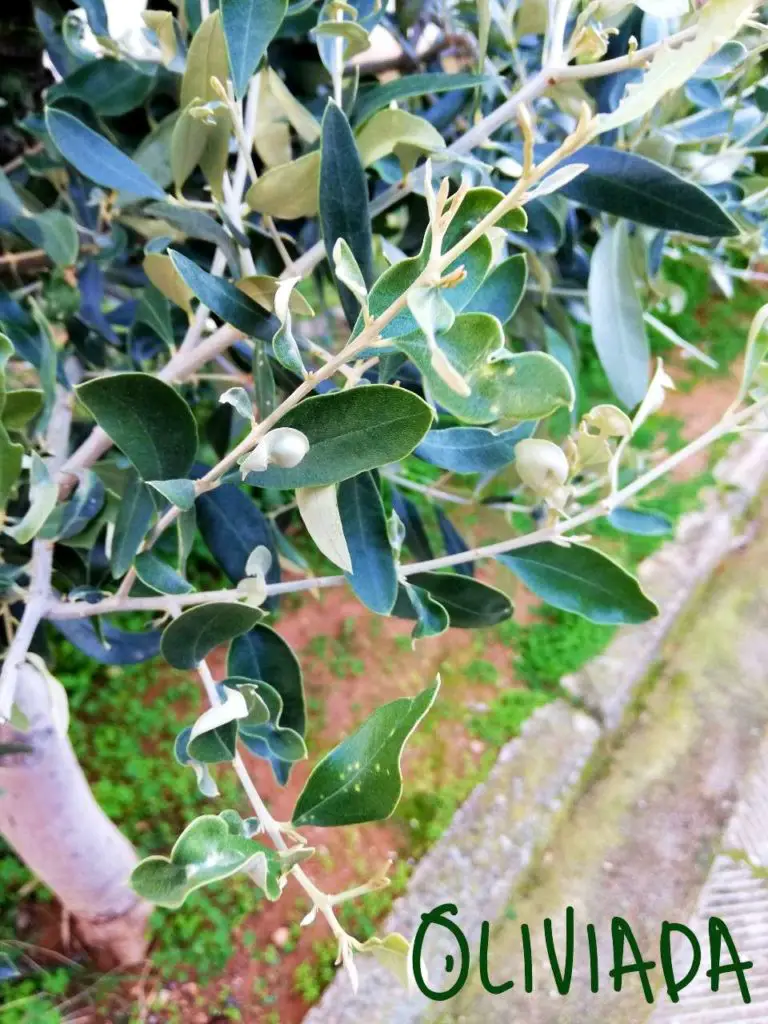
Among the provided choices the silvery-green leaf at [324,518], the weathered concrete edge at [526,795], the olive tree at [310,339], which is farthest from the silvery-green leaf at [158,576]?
the weathered concrete edge at [526,795]

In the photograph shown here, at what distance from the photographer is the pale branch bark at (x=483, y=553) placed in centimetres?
41

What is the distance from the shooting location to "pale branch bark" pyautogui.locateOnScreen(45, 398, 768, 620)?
1.34 ft

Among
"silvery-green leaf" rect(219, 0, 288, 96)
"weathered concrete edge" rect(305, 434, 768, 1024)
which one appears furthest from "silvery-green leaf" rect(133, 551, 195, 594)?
"weathered concrete edge" rect(305, 434, 768, 1024)

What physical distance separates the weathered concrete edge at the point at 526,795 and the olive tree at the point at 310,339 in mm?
440

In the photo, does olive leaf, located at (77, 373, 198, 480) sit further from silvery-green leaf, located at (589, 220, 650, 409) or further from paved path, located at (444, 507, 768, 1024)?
paved path, located at (444, 507, 768, 1024)

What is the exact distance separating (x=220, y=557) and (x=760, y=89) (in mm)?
504

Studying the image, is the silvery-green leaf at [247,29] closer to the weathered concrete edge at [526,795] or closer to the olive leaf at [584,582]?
the olive leaf at [584,582]

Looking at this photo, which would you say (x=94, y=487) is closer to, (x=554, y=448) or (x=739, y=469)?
(x=554, y=448)

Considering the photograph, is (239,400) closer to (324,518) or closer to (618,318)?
(324,518)

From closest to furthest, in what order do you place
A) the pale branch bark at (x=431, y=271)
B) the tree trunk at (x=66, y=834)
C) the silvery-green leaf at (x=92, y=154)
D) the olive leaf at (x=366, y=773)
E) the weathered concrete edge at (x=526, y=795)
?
the pale branch bark at (x=431, y=271) → the olive leaf at (x=366, y=773) → the silvery-green leaf at (x=92, y=154) → the tree trunk at (x=66, y=834) → the weathered concrete edge at (x=526, y=795)

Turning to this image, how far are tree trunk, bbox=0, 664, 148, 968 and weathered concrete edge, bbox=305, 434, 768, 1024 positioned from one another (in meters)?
0.24

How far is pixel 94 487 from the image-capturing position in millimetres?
468

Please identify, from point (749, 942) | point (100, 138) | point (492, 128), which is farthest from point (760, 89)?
point (749, 942)

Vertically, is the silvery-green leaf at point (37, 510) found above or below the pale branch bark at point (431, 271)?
below
